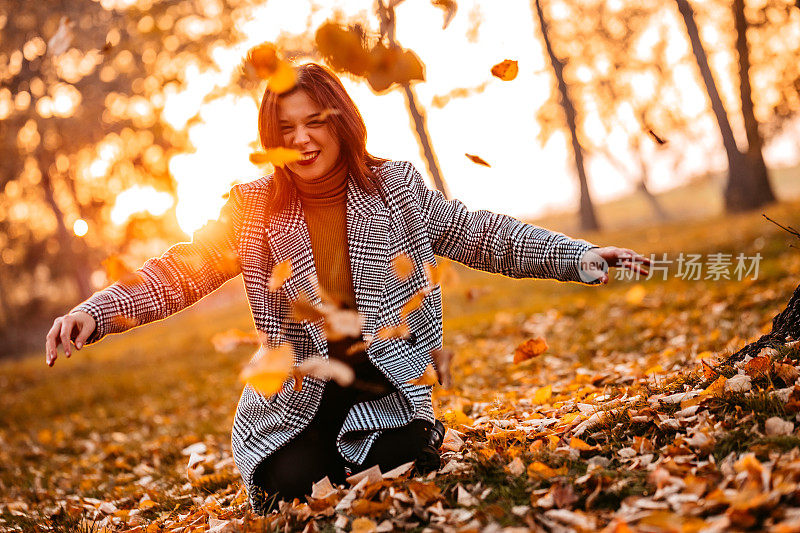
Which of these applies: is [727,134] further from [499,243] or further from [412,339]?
[412,339]

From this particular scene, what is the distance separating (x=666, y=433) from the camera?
Result: 8.11 ft

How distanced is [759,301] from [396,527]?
424cm

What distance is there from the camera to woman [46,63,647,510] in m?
2.69

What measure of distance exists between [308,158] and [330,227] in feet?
1.03

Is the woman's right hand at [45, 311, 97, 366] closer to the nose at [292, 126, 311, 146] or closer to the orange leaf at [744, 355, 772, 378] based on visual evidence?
the nose at [292, 126, 311, 146]

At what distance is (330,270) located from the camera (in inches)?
110

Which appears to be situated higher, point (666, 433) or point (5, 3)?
point (5, 3)

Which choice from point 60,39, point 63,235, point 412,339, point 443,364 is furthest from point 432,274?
point 63,235

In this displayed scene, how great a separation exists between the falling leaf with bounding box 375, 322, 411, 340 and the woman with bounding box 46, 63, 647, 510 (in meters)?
0.02

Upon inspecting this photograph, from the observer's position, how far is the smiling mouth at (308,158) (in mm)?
2746

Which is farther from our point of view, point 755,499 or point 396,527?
point 396,527

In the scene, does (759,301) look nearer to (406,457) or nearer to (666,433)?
(666,433)

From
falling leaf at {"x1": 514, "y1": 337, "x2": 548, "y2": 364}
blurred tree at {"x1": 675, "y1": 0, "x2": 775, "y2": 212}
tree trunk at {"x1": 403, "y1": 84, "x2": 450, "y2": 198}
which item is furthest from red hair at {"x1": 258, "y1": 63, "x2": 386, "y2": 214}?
tree trunk at {"x1": 403, "y1": 84, "x2": 450, "y2": 198}

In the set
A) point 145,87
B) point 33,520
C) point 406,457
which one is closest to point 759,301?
point 406,457
